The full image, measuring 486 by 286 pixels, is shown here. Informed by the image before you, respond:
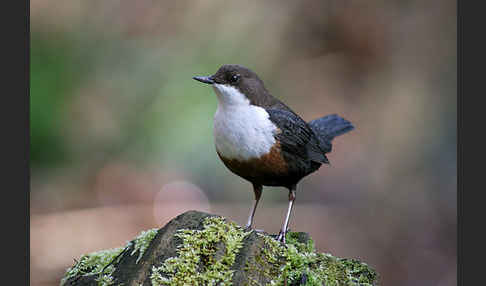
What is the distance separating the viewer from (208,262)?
3.20 m

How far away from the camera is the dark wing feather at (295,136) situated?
437 centimetres

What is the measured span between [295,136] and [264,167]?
0.48 m

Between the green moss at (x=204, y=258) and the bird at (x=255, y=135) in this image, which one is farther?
the bird at (x=255, y=135)

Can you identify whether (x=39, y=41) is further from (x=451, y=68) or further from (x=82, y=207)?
(x=451, y=68)

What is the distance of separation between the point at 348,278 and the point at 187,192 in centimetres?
508

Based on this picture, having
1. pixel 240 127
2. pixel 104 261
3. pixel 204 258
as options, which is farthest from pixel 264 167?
pixel 104 261

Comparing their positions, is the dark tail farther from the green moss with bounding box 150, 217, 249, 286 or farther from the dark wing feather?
the green moss with bounding box 150, 217, 249, 286

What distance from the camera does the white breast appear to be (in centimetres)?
413

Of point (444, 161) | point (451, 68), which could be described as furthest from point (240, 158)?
point (451, 68)

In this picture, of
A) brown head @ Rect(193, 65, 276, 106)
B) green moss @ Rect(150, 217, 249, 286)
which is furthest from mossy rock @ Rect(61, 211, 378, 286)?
brown head @ Rect(193, 65, 276, 106)

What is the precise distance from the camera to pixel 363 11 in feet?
31.6

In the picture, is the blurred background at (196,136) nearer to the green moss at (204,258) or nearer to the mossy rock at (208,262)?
the mossy rock at (208,262)

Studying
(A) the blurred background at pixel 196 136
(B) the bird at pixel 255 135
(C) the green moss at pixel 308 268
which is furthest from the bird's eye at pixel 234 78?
(A) the blurred background at pixel 196 136

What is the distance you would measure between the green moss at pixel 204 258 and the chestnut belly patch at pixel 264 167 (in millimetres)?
813
